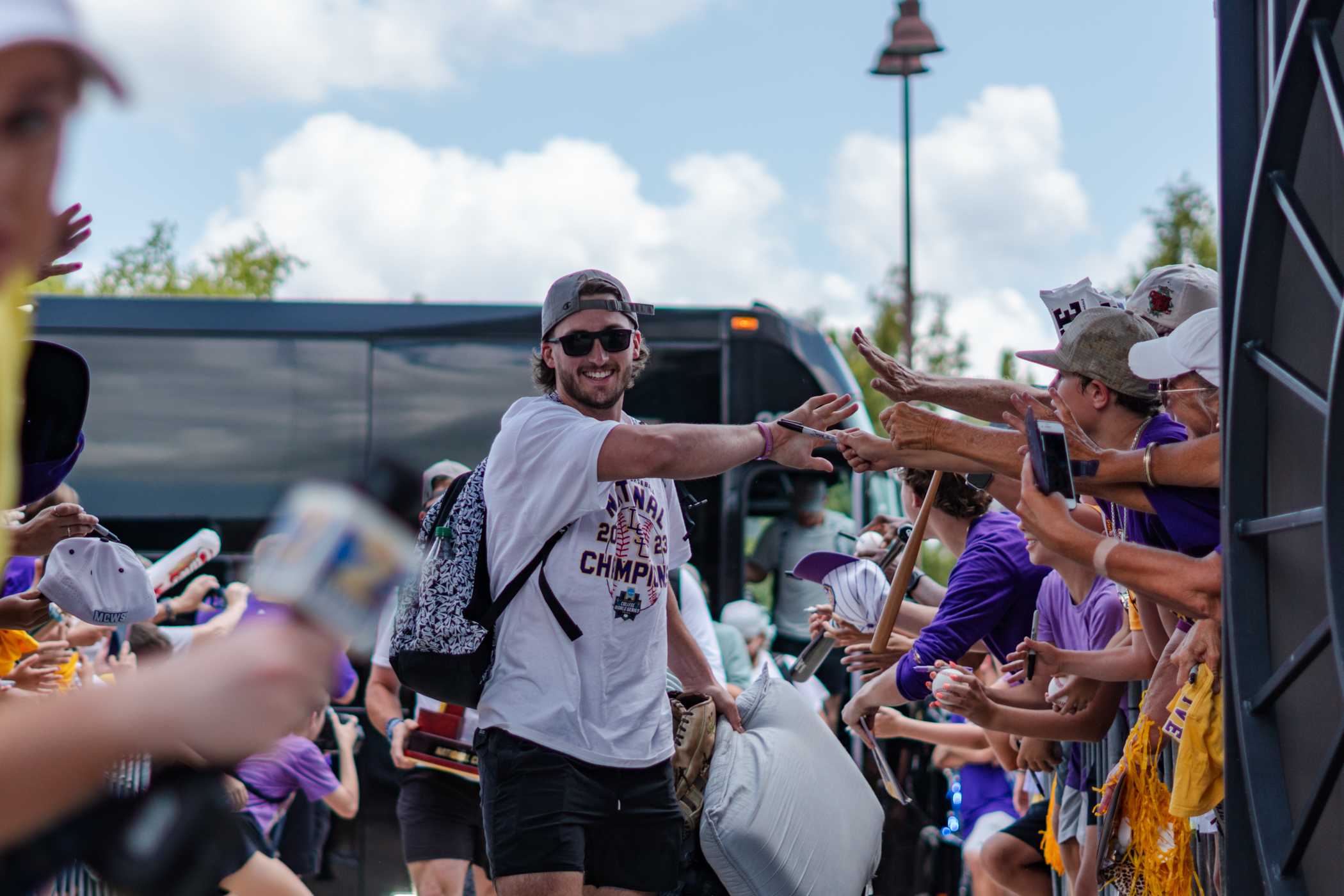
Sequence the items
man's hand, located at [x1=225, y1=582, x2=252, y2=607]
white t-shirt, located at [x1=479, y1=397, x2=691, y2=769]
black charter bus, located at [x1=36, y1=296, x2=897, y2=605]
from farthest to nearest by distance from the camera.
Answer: black charter bus, located at [x1=36, y1=296, x2=897, y2=605] → man's hand, located at [x1=225, y1=582, x2=252, y2=607] → white t-shirt, located at [x1=479, y1=397, x2=691, y2=769]

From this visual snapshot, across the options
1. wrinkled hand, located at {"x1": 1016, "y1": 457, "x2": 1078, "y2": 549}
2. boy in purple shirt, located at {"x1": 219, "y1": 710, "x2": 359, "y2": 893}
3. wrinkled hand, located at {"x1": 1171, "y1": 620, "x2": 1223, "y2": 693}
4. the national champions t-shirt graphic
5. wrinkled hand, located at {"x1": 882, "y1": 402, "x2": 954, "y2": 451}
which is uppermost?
wrinkled hand, located at {"x1": 882, "y1": 402, "x2": 954, "y2": 451}

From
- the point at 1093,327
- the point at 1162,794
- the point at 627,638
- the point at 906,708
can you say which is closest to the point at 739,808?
the point at 627,638

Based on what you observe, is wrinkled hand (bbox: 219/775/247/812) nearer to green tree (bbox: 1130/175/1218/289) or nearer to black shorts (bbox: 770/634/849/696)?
black shorts (bbox: 770/634/849/696)

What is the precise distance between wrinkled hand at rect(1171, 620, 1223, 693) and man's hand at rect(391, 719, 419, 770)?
3333 mm

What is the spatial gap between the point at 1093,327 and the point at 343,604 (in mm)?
2919

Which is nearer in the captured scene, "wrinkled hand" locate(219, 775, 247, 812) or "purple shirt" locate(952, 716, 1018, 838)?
"wrinkled hand" locate(219, 775, 247, 812)

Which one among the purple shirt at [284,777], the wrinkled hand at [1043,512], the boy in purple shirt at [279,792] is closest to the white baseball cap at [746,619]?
the boy in purple shirt at [279,792]

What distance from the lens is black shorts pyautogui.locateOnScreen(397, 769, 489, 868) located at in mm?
5703

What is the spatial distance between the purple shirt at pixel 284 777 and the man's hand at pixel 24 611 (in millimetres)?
2541

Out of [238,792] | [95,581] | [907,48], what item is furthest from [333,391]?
[907,48]

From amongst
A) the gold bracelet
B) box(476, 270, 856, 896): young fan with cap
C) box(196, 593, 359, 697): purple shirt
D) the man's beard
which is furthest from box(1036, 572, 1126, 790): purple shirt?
box(196, 593, 359, 697): purple shirt

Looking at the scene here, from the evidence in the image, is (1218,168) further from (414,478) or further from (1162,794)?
(414,478)

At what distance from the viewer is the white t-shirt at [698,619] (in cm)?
539

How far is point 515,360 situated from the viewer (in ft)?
31.3
